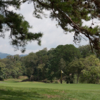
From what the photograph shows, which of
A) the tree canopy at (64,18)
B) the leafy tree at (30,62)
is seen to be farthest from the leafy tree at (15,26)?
the leafy tree at (30,62)

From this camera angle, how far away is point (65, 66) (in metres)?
34.3

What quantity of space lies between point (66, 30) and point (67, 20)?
1.02 meters

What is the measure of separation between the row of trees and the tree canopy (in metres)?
2.87

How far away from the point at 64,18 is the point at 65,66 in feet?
90.5

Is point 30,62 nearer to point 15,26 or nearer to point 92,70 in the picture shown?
point 92,70

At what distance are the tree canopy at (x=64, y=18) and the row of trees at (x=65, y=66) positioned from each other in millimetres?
2873

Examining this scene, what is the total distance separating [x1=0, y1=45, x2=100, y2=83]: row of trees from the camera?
25486 millimetres

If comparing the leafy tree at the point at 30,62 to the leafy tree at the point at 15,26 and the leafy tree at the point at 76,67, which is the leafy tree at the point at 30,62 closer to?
the leafy tree at the point at 76,67

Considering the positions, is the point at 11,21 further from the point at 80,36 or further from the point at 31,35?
the point at 80,36

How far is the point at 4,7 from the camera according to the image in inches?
245

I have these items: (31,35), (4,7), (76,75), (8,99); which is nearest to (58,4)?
(31,35)

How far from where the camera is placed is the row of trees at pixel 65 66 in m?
25.5

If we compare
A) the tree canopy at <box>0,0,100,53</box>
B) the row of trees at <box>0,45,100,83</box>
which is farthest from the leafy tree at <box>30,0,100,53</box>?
the row of trees at <box>0,45,100,83</box>

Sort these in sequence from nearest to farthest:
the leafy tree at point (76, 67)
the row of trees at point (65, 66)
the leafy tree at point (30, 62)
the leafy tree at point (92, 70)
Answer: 1. the leafy tree at point (92, 70)
2. the row of trees at point (65, 66)
3. the leafy tree at point (76, 67)
4. the leafy tree at point (30, 62)
